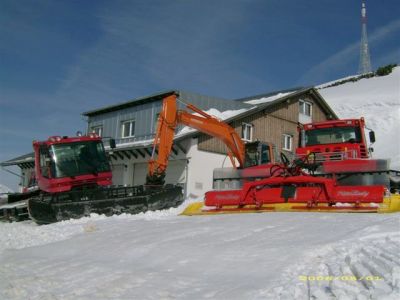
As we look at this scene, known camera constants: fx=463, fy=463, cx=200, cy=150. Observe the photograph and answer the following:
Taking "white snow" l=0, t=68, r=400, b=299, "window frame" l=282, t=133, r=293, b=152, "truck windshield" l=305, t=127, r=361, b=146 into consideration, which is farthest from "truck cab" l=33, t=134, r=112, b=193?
"window frame" l=282, t=133, r=293, b=152

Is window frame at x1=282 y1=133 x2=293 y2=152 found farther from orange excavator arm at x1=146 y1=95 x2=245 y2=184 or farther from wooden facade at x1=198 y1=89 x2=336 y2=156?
orange excavator arm at x1=146 y1=95 x2=245 y2=184

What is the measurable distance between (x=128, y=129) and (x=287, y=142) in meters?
9.52

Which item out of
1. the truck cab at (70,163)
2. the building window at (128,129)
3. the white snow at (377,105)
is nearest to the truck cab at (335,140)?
the truck cab at (70,163)

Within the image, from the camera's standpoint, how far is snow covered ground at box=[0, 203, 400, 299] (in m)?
4.46

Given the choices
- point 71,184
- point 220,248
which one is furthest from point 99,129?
point 220,248

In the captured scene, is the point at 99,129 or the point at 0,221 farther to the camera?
the point at 99,129

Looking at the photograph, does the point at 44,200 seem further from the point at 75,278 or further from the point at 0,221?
the point at 75,278

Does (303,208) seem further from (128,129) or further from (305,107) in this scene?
(305,107)

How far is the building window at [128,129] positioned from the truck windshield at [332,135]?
13.1 m

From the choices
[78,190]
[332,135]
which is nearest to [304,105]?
[332,135]

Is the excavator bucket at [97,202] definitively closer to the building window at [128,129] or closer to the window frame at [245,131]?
the window frame at [245,131]

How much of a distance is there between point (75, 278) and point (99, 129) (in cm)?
2335

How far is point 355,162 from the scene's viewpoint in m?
11.5

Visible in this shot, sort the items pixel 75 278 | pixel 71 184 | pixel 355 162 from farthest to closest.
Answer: pixel 71 184
pixel 355 162
pixel 75 278
